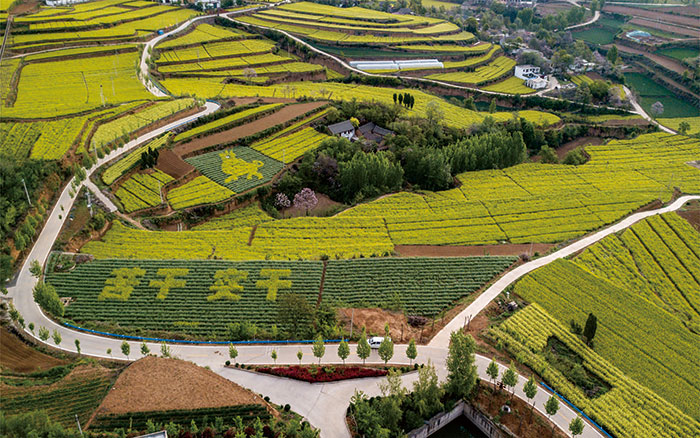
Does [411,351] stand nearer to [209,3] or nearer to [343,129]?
[343,129]

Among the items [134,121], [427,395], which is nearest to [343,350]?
[427,395]

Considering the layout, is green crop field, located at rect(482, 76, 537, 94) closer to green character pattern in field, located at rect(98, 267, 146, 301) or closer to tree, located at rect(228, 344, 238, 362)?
green character pattern in field, located at rect(98, 267, 146, 301)

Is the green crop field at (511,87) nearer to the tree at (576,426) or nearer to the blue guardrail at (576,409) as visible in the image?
the blue guardrail at (576,409)

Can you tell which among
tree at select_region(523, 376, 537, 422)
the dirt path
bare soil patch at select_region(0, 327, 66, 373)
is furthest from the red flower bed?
the dirt path

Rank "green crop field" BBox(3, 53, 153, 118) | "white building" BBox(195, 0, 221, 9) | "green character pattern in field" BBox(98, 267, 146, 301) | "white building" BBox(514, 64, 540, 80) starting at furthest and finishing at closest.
→ "white building" BBox(195, 0, 221, 9), "white building" BBox(514, 64, 540, 80), "green crop field" BBox(3, 53, 153, 118), "green character pattern in field" BBox(98, 267, 146, 301)

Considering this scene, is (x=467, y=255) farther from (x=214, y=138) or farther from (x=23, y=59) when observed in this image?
(x=23, y=59)
